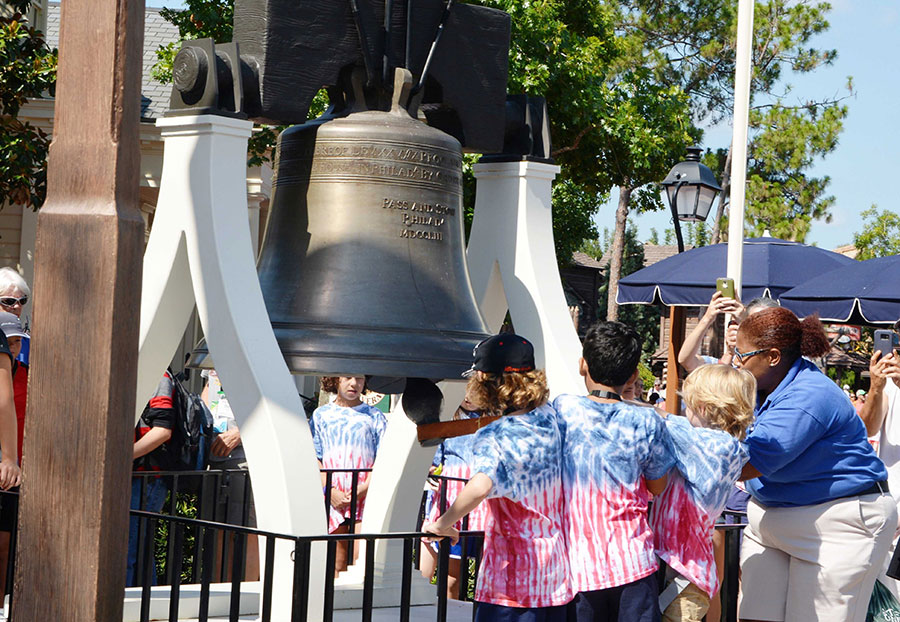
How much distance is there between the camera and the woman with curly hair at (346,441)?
275 inches

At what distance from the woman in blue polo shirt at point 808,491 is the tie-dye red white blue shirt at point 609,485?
2.05ft

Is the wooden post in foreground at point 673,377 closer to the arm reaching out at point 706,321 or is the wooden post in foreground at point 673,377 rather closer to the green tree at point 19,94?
the arm reaching out at point 706,321

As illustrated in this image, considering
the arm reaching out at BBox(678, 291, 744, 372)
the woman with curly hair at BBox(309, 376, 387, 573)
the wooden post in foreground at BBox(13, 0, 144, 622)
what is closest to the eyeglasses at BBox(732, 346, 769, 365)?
the arm reaching out at BBox(678, 291, 744, 372)

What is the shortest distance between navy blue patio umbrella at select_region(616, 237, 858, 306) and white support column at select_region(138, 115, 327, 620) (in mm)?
5700

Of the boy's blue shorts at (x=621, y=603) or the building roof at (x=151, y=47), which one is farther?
the building roof at (x=151, y=47)

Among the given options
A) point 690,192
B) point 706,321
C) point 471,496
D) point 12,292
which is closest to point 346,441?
point 12,292

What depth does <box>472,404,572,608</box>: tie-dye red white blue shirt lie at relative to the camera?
3.89 meters

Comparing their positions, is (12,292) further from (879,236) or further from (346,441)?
(879,236)

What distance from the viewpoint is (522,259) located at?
559 cm

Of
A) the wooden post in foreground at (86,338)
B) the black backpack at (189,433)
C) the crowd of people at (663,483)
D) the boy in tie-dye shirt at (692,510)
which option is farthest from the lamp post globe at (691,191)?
the wooden post in foreground at (86,338)

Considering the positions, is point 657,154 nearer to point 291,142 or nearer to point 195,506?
point 195,506

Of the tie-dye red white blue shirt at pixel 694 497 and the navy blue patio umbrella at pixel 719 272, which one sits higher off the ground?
the navy blue patio umbrella at pixel 719 272

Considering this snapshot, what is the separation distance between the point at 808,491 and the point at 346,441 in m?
3.10

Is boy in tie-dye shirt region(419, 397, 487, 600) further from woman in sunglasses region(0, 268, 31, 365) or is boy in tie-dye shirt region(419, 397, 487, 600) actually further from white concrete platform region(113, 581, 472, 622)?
woman in sunglasses region(0, 268, 31, 365)
